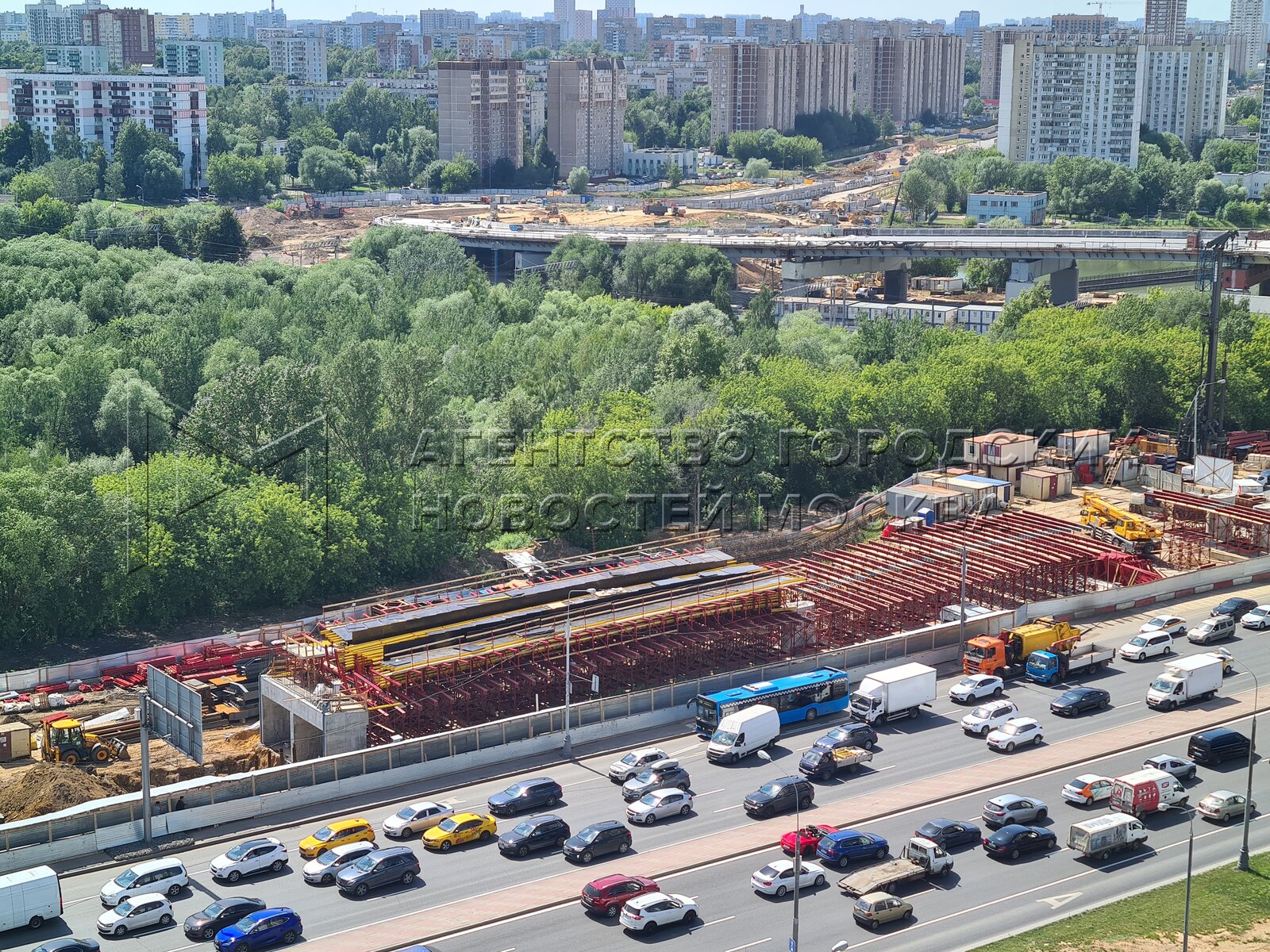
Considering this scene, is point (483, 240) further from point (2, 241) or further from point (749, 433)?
point (749, 433)

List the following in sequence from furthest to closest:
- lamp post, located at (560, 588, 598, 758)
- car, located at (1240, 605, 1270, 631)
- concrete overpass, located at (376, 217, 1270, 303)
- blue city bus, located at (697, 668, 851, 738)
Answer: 1. concrete overpass, located at (376, 217, 1270, 303)
2. car, located at (1240, 605, 1270, 631)
3. blue city bus, located at (697, 668, 851, 738)
4. lamp post, located at (560, 588, 598, 758)

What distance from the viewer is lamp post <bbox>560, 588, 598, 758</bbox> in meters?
33.8

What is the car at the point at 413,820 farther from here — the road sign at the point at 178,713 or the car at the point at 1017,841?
the car at the point at 1017,841

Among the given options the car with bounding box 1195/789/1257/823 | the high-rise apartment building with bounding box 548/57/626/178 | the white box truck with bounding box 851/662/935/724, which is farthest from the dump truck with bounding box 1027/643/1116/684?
the high-rise apartment building with bounding box 548/57/626/178

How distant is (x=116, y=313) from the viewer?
84.9 meters

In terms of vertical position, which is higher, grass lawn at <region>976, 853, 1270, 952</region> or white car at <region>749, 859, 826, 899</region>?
white car at <region>749, 859, 826, 899</region>

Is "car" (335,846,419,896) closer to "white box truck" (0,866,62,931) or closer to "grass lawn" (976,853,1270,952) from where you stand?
"white box truck" (0,866,62,931)

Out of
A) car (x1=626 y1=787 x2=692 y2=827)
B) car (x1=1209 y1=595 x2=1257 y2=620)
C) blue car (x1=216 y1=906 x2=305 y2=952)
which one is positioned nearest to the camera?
blue car (x1=216 y1=906 x2=305 y2=952)

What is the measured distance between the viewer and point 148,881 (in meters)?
27.3

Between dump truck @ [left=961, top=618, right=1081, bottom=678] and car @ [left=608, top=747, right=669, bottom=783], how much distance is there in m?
9.71

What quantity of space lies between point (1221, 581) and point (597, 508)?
19242mm

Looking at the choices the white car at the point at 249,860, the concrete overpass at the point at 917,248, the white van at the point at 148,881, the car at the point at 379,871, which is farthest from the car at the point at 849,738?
the concrete overpass at the point at 917,248

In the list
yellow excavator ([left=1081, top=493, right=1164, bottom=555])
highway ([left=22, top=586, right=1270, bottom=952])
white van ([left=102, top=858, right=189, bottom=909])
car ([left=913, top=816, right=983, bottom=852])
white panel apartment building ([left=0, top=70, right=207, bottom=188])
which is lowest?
highway ([left=22, top=586, right=1270, bottom=952])

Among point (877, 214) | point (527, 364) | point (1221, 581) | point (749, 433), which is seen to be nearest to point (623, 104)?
point (877, 214)
